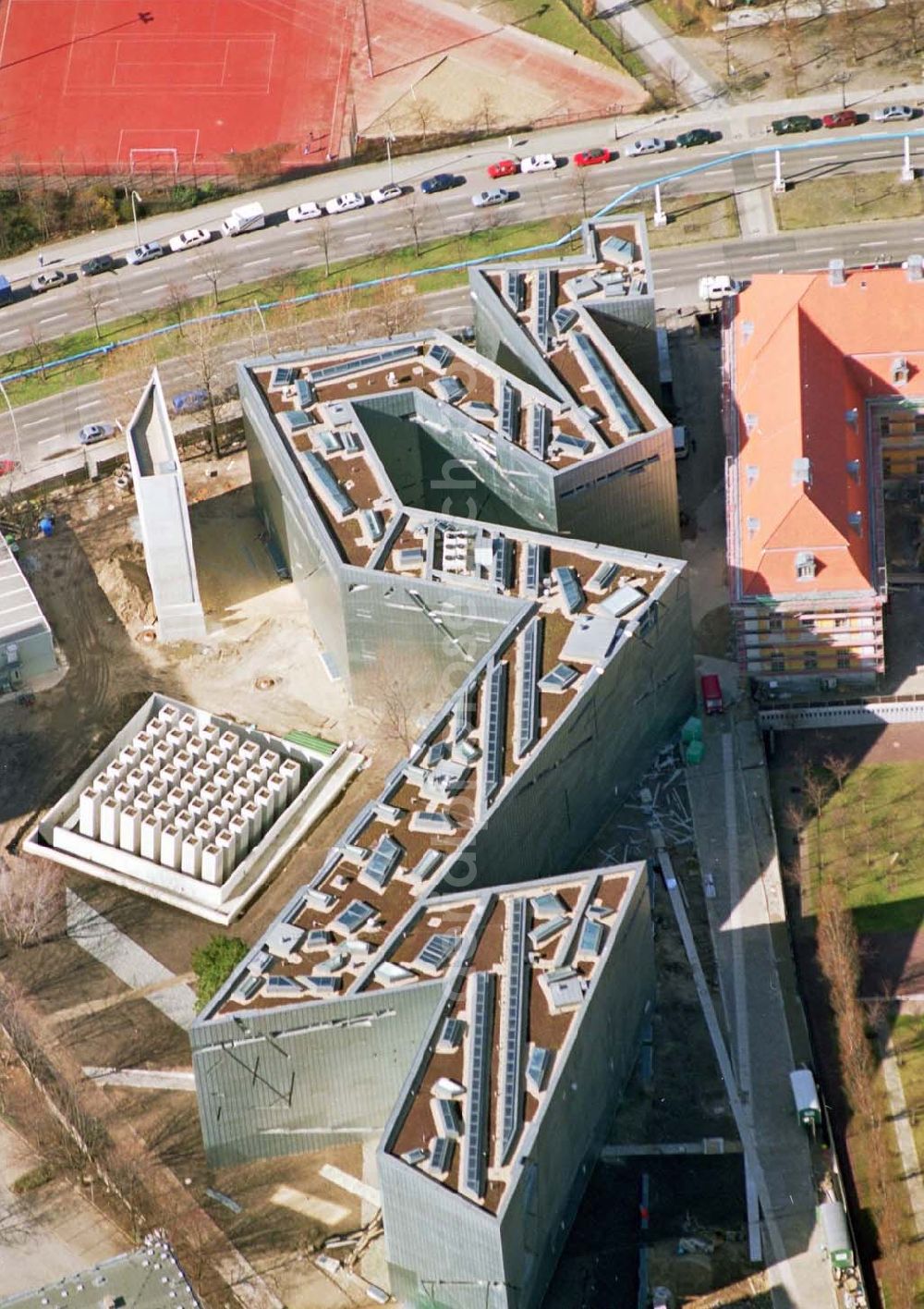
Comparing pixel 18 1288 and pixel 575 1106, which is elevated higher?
pixel 575 1106

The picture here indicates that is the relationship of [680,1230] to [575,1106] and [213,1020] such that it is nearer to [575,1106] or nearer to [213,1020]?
[575,1106]

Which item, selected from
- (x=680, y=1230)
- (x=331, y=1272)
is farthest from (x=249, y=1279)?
(x=680, y=1230)

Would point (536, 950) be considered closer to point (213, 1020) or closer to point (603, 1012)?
point (603, 1012)

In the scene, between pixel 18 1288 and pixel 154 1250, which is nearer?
pixel 154 1250

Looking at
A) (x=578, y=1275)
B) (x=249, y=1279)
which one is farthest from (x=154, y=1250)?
(x=578, y=1275)

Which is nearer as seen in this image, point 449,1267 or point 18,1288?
point 449,1267

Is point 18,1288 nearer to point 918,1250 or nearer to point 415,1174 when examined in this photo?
point 415,1174

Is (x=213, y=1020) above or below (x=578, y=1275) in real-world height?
above
